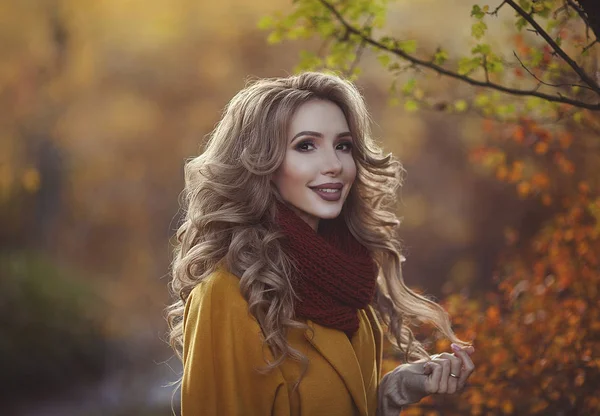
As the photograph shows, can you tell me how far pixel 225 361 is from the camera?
2.33 m

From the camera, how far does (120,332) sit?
10.5m

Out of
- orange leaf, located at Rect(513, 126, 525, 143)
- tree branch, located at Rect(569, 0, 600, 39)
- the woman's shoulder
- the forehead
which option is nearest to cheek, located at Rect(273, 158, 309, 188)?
the forehead

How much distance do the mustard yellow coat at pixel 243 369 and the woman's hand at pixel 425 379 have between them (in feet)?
0.76

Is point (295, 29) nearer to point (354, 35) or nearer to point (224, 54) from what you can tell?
point (354, 35)

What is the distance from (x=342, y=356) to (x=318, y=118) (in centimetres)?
83

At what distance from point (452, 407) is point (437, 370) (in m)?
2.17

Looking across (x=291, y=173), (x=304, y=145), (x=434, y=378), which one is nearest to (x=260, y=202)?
(x=291, y=173)

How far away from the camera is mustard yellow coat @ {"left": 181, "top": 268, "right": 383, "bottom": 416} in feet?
7.63

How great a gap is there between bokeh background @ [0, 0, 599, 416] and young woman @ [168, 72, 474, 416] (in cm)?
790

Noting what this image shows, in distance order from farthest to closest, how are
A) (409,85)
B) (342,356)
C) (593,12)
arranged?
(409,85) < (342,356) < (593,12)

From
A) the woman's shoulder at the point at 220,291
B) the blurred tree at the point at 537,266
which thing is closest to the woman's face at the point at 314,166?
the woman's shoulder at the point at 220,291

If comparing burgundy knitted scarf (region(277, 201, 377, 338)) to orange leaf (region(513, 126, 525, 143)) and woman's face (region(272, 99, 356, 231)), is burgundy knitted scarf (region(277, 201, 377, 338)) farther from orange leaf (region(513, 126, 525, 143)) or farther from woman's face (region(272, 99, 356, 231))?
orange leaf (region(513, 126, 525, 143))

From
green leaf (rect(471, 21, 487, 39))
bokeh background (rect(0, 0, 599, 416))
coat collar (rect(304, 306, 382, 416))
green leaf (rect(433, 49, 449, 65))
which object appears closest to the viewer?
coat collar (rect(304, 306, 382, 416))

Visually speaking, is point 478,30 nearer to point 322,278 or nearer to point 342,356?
point 322,278
